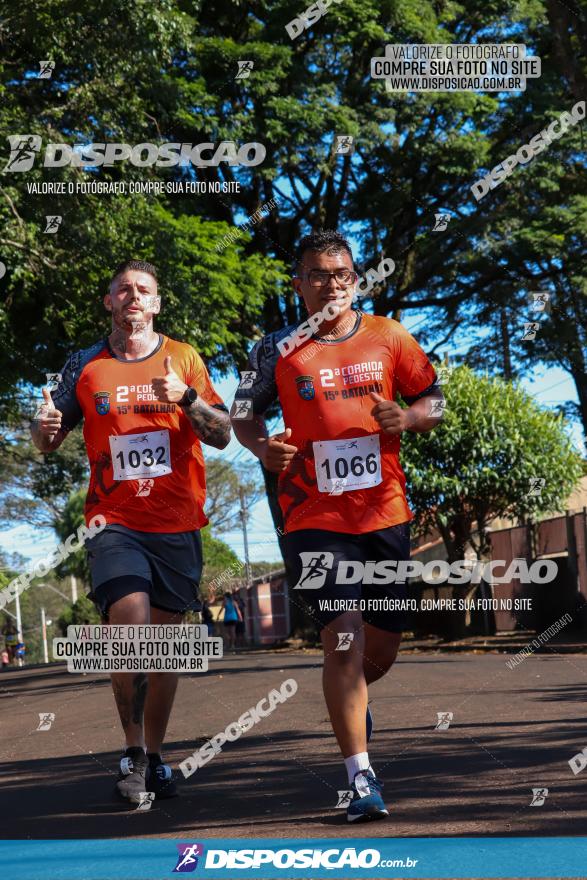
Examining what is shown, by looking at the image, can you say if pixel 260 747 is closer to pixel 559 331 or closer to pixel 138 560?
pixel 138 560

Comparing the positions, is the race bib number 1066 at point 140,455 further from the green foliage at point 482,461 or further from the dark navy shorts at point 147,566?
the green foliage at point 482,461

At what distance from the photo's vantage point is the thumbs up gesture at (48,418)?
564cm

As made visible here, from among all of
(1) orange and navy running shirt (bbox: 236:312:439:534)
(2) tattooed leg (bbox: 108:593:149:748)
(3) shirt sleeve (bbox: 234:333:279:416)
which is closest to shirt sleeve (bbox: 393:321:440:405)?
(1) orange and navy running shirt (bbox: 236:312:439:534)

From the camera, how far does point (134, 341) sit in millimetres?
5926

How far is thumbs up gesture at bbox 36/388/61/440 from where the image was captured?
5.64 metres

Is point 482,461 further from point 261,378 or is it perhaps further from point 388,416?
point 388,416

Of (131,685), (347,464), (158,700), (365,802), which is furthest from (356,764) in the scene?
(158,700)

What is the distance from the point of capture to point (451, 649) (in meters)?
22.1

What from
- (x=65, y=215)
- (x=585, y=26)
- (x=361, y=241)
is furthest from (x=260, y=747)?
(x=361, y=241)

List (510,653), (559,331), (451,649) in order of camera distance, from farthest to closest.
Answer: (559,331) < (451,649) < (510,653)

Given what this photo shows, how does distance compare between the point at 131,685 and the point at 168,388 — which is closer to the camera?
the point at 168,388

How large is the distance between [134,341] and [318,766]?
235 centimetres

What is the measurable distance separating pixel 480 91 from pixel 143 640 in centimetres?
2115

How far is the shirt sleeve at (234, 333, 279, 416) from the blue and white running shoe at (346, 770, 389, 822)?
64.0 inches
